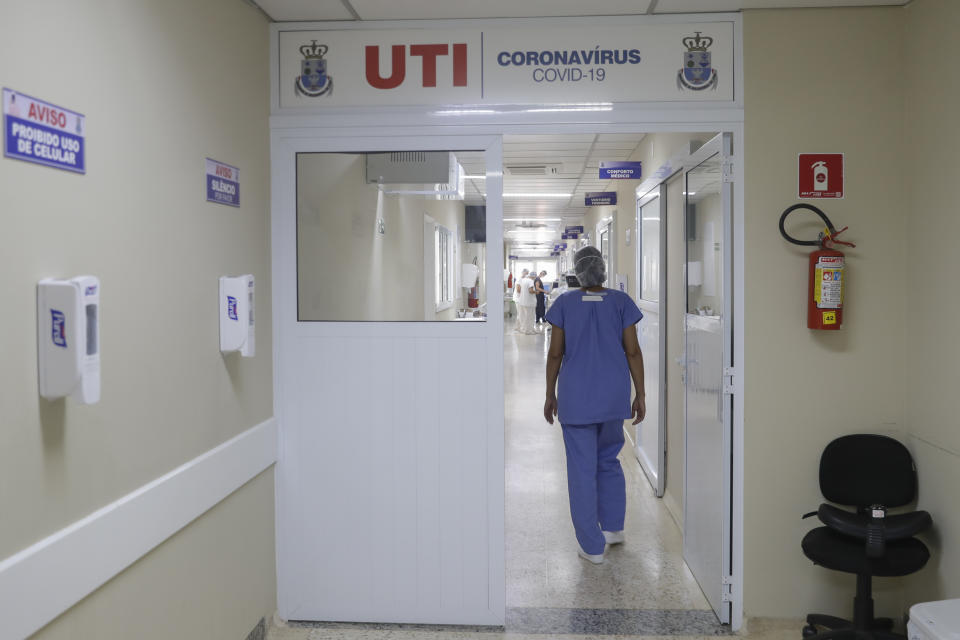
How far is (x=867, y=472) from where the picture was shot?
302 centimetres

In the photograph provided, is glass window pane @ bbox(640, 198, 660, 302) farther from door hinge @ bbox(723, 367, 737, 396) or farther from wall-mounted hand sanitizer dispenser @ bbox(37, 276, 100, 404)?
wall-mounted hand sanitizer dispenser @ bbox(37, 276, 100, 404)

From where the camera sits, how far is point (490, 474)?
3.23m

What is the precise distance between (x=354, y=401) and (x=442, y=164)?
1.18 metres

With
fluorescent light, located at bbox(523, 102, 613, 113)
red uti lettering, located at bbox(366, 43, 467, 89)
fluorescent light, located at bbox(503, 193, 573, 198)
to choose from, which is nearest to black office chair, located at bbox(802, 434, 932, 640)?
fluorescent light, located at bbox(523, 102, 613, 113)

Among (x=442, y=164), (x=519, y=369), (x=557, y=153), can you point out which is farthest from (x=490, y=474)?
(x=519, y=369)

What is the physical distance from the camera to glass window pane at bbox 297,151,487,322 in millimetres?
3193

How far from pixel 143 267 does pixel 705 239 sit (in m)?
2.70

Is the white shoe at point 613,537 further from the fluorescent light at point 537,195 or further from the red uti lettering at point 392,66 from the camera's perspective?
the fluorescent light at point 537,195

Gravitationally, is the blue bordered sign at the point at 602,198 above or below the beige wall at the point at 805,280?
above

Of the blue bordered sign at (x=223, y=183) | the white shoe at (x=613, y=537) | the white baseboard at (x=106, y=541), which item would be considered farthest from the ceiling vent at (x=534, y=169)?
the white baseboard at (x=106, y=541)

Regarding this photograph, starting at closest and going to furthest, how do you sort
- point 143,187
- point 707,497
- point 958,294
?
point 143,187
point 958,294
point 707,497

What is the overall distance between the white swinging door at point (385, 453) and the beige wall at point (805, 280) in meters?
1.18

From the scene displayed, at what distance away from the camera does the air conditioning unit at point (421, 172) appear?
3193mm

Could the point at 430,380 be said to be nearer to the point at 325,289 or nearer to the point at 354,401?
the point at 354,401
